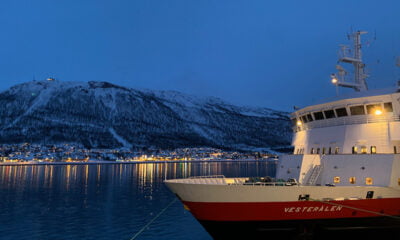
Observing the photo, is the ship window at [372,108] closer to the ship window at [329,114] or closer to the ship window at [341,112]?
the ship window at [341,112]

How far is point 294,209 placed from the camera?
1580 centimetres

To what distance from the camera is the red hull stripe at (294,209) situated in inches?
621

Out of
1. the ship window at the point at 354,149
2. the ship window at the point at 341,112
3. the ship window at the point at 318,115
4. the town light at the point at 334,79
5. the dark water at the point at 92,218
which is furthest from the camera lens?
the town light at the point at 334,79

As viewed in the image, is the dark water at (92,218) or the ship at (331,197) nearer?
the ship at (331,197)

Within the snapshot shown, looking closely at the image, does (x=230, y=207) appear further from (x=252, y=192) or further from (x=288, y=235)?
(x=288, y=235)

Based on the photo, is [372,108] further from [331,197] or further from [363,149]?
[331,197]

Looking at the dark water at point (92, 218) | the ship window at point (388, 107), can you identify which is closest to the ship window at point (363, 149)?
the ship window at point (388, 107)

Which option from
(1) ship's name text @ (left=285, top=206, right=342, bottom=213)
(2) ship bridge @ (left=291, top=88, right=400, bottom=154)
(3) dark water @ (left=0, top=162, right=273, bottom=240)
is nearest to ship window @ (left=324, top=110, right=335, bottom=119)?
(2) ship bridge @ (left=291, top=88, right=400, bottom=154)

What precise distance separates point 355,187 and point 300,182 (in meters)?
3.70

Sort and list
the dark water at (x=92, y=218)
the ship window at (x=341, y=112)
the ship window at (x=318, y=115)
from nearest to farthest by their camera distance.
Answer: the ship window at (x=341, y=112)
the ship window at (x=318, y=115)
the dark water at (x=92, y=218)

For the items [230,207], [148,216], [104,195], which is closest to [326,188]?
[230,207]

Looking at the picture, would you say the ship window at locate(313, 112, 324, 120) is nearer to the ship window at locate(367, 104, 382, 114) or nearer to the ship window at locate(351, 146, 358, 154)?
the ship window at locate(367, 104, 382, 114)

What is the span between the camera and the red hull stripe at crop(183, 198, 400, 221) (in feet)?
51.7

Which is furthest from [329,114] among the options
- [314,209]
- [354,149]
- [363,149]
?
[314,209]
